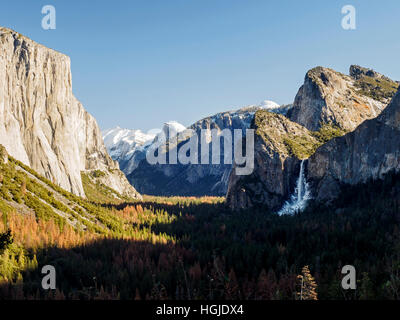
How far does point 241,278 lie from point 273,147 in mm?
105540

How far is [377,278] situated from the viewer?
5469cm

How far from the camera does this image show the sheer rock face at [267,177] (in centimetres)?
15575

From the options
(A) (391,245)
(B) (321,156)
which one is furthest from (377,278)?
(B) (321,156)

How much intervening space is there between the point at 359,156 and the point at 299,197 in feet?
121

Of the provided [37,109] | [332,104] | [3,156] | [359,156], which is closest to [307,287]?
[3,156]

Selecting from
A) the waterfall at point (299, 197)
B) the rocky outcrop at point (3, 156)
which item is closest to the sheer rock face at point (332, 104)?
the waterfall at point (299, 197)

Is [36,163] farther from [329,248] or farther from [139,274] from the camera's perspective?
[329,248]

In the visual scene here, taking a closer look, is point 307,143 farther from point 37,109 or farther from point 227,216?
point 37,109

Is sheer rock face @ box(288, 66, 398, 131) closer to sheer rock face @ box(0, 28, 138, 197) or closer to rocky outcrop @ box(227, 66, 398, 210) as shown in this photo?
rocky outcrop @ box(227, 66, 398, 210)

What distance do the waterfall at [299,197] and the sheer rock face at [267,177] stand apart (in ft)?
8.71

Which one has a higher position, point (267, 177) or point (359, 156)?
point (359, 156)

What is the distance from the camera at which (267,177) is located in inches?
6280

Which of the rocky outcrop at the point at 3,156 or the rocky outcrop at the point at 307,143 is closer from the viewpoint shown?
the rocky outcrop at the point at 3,156

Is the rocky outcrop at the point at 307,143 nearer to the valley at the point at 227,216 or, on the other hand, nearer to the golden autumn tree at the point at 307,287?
the valley at the point at 227,216
